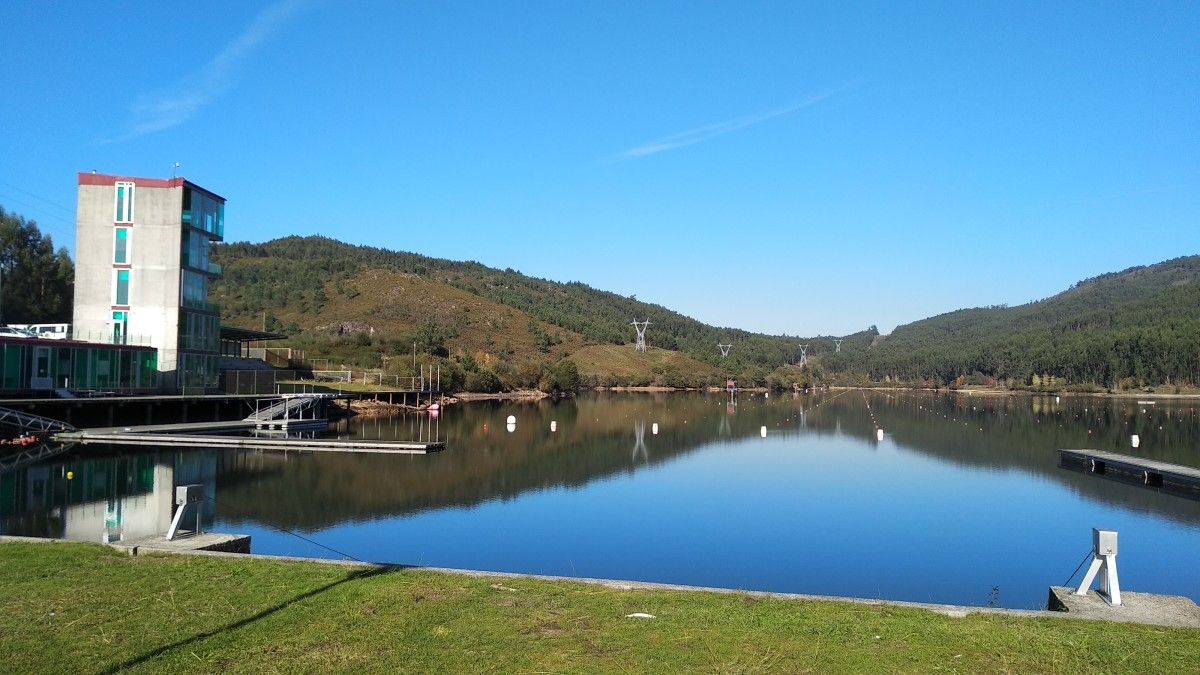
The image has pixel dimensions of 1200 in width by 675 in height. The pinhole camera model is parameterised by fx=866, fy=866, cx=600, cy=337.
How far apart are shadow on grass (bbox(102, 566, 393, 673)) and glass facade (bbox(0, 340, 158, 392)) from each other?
31359mm

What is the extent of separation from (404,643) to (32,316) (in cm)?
5639

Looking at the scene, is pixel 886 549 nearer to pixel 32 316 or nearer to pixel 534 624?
pixel 534 624

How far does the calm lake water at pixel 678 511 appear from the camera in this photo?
16.1 meters

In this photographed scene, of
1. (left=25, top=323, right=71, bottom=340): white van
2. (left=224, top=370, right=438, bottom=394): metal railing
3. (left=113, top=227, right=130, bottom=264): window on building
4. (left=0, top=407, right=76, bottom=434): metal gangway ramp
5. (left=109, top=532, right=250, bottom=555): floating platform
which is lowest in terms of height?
(left=109, top=532, right=250, bottom=555): floating platform

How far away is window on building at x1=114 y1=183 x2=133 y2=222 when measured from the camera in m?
41.9

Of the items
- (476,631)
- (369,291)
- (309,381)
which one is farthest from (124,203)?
(369,291)

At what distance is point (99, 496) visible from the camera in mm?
20781

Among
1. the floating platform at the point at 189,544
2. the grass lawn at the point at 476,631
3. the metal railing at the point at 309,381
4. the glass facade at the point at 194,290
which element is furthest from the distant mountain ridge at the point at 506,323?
the grass lawn at the point at 476,631

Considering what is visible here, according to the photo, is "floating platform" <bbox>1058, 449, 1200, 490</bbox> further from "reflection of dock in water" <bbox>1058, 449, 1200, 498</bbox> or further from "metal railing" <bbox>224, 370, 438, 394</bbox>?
"metal railing" <bbox>224, 370, 438, 394</bbox>

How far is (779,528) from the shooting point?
2072cm

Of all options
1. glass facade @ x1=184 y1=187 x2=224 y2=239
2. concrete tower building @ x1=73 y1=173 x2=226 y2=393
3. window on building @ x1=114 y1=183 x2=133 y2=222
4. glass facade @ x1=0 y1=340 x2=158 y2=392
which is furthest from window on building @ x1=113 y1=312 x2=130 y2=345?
glass facade @ x1=184 y1=187 x2=224 y2=239

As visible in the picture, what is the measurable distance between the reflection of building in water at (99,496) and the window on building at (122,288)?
1608cm

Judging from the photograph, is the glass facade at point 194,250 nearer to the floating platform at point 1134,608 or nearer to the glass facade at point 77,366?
the glass facade at point 77,366

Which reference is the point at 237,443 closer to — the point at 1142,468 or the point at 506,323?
the point at 1142,468
